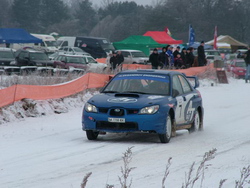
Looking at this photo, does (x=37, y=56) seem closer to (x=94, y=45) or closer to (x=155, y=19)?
(x=94, y=45)

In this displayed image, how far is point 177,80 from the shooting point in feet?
45.4

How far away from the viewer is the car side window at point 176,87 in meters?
13.1

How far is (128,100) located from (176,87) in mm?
A: 1633

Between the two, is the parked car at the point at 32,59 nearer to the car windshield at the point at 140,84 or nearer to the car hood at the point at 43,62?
the car hood at the point at 43,62

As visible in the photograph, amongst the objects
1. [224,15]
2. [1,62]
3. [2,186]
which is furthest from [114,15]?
[2,186]

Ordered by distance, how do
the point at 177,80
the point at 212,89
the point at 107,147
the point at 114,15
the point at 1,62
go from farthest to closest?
1. the point at 114,15
2. the point at 1,62
3. the point at 212,89
4. the point at 177,80
5. the point at 107,147

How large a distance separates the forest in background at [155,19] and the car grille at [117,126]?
103 metres

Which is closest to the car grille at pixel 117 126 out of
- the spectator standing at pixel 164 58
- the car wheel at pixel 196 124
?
the car wheel at pixel 196 124

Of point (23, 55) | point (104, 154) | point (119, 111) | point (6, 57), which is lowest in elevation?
point (6, 57)

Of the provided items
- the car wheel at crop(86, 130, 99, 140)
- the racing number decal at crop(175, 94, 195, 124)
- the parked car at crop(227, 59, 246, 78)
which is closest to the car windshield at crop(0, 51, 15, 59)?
the parked car at crop(227, 59, 246, 78)

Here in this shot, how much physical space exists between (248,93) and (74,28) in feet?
350

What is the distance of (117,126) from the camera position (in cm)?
1209

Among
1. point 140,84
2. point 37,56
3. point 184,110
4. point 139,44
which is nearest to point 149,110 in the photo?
point 140,84

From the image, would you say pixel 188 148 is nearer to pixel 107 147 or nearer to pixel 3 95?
pixel 107 147
